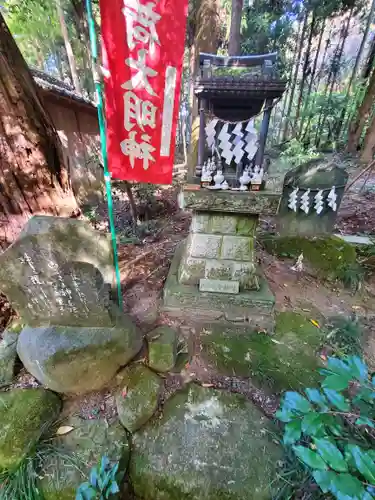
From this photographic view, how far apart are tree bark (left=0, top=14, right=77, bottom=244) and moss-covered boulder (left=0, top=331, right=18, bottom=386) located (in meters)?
1.02

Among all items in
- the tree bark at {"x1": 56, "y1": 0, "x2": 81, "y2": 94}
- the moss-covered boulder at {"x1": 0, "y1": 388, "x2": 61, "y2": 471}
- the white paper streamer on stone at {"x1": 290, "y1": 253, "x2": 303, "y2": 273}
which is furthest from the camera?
the tree bark at {"x1": 56, "y1": 0, "x2": 81, "y2": 94}

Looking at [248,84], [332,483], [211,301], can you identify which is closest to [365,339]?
[211,301]

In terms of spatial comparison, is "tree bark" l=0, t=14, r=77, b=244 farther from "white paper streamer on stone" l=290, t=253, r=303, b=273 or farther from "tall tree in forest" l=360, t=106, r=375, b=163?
"tall tree in forest" l=360, t=106, r=375, b=163

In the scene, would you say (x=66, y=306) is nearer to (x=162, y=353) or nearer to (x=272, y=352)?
(x=162, y=353)

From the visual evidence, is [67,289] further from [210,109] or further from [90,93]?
[90,93]

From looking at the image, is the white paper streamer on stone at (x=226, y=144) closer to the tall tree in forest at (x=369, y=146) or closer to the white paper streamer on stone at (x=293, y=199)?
the white paper streamer on stone at (x=293, y=199)

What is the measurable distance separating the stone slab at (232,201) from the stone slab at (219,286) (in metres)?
0.79

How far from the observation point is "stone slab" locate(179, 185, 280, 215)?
2.30 meters

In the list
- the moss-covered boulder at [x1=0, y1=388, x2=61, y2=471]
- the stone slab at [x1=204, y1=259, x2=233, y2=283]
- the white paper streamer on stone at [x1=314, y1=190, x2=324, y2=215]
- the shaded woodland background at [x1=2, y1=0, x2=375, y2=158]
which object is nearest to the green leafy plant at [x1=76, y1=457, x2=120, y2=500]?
the moss-covered boulder at [x1=0, y1=388, x2=61, y2=471]

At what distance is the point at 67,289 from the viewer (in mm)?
1856

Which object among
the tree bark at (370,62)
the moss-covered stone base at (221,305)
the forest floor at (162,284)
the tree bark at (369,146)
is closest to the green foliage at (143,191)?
the forest floor at (162,284)

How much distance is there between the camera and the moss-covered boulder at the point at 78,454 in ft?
5.33

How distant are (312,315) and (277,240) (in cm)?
146

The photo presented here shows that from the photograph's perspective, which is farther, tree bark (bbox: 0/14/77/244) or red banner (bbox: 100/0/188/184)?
tree bark (bbox: 0/14/77/244)
